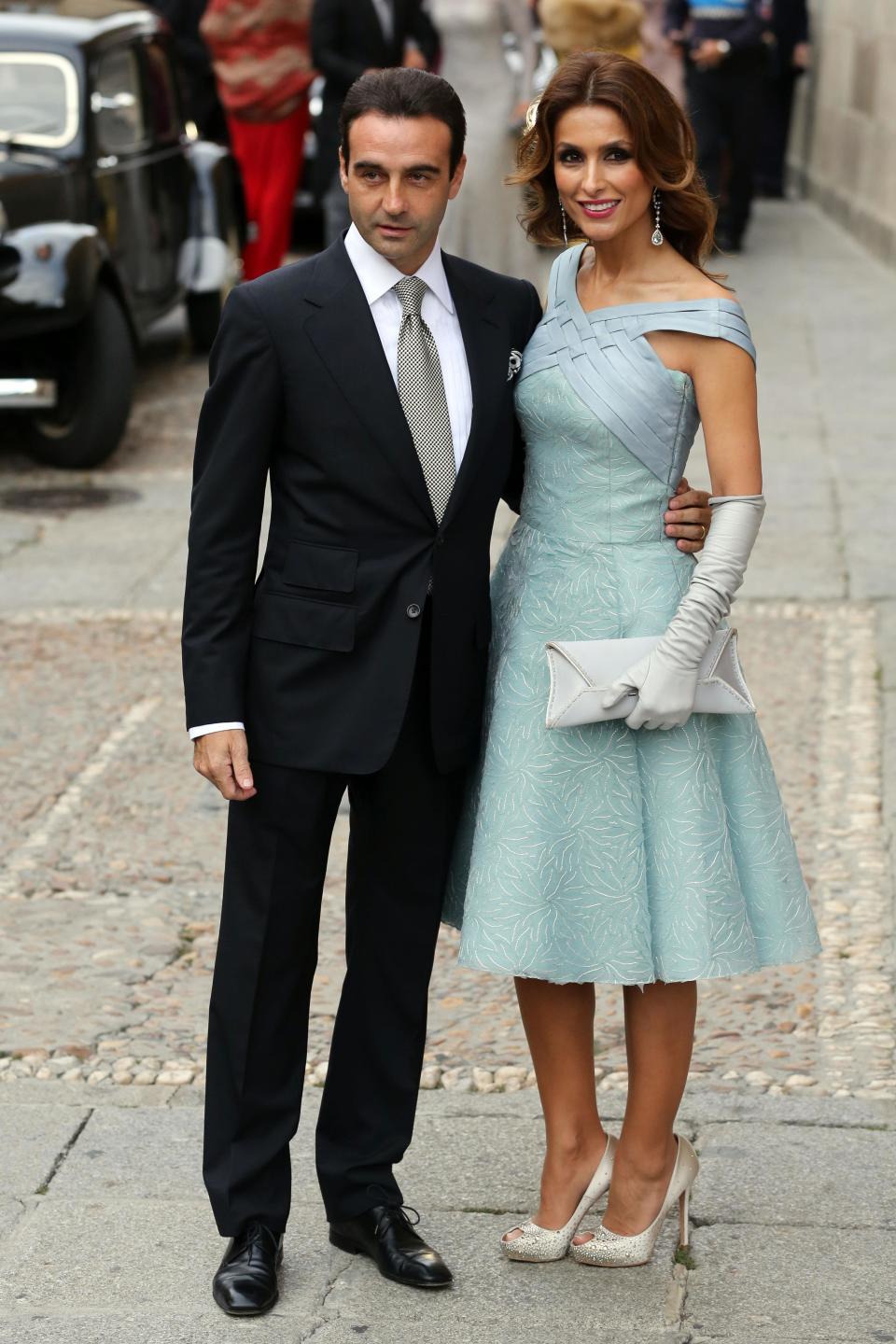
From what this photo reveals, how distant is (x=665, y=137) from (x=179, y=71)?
346 inches

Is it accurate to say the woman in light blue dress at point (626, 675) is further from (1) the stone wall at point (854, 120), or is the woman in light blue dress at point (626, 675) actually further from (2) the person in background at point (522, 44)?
(1) the stone wall at point (854, 120)

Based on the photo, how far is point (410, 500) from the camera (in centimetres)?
316

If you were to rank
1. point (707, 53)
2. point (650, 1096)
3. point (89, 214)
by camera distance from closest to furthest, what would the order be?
point (650, 1096) < point (89, 214) < point (707, 53)

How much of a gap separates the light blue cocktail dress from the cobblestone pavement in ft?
3.00

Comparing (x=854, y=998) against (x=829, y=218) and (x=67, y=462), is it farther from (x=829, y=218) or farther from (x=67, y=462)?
(x=829, y=218)

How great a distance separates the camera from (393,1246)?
338cm

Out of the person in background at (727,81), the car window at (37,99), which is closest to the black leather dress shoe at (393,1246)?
the car window at (37,99)

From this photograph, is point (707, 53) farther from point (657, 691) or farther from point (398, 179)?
point (657, 691)

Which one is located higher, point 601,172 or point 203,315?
point 601,172

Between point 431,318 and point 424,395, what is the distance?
13 centimetres

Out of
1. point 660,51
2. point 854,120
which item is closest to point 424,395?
point 660,51

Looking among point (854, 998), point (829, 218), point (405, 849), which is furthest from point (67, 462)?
point (829, 218)

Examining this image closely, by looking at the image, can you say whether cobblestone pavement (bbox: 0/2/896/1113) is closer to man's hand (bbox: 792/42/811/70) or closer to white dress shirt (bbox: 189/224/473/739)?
white dress shirt (bbox: 189/224/473/739)

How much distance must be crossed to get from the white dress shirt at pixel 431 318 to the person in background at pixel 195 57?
1182 centimetres
